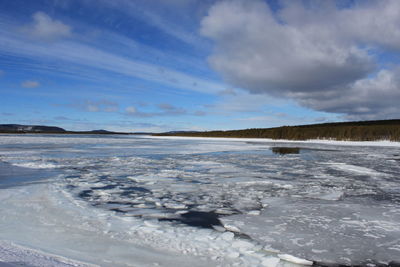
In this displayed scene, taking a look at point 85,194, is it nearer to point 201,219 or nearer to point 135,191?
point 135,191

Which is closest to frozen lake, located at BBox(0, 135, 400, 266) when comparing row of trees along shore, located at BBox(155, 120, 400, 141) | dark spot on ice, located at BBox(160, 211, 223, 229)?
dark spot on ice, located at BBox(160, 211, 223, 229)

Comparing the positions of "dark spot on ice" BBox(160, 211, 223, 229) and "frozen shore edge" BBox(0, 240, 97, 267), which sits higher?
"frozen shore edge" BBox(0, 240, 97, 267)

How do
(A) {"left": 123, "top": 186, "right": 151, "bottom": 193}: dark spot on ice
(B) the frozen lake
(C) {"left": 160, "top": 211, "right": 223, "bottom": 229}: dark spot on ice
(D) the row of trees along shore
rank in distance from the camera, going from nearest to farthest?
1. (B) the frozen lake
2. (C) {"left": 160, "top": 211, "right": 223, "bottom": 229}: dark spot on ice
3. (A) {"left": 123, "top": 186, "right": 151, "bottom": 193}: dark spot on ice
4. (D) the row of trees along shore

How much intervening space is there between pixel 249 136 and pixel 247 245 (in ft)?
137

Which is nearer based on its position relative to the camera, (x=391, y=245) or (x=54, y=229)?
(x=391, y=245)

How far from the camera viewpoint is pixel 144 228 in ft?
9.42

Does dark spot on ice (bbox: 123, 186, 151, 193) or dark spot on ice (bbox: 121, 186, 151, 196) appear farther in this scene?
dark spot on ice (bbox: 123, 186, 151, 193)

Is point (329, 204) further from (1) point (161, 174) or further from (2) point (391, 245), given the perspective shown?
(1) point (161, 174)

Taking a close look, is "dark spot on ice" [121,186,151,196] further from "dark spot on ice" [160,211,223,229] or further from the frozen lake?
"dark spot on ice" [160,211,223,229]

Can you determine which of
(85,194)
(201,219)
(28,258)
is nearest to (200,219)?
(201,219)

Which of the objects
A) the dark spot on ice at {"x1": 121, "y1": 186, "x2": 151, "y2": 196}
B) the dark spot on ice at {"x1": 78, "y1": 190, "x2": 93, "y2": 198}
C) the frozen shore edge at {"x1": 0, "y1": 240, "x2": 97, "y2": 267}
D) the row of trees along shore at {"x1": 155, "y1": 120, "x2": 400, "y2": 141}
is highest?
the row of trees along shore at {"x1": 155, "y1": 120, "x2": 400, "y2": 141}

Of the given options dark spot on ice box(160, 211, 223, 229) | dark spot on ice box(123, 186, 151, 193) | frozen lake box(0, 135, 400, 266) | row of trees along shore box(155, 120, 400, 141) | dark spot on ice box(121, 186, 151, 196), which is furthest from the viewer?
row of trees along shore box(155, 120, 400, 141)

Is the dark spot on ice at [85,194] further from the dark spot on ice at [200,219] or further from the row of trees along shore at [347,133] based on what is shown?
the row of trees along shore at [347,133]

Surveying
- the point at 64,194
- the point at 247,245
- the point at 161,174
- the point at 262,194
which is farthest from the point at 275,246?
the point at 161,174
